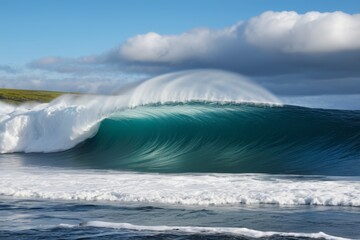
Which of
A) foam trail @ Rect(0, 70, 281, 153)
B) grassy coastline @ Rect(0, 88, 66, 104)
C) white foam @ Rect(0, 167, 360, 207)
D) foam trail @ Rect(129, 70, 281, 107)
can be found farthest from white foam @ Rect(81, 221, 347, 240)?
grassy coastline @ Rect(0, 88, 66, 104)

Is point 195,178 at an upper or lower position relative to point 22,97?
lower

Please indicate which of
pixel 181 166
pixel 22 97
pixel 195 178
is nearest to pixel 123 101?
pixel 181 166

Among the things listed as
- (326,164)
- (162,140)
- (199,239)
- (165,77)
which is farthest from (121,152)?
(199,239)

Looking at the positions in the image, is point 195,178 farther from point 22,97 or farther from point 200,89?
point 22,97

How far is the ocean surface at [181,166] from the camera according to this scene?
23.7 ft

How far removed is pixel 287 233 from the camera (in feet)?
21.2

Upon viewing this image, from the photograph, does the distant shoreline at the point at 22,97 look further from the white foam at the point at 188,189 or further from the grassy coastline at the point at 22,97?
the white foam at the point at 188,189

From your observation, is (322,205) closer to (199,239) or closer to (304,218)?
(304,218)

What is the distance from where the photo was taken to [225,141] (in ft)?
58.5

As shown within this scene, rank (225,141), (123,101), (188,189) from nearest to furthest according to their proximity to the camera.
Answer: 1. (188,189)
2. (225,141)
3. (123,101)

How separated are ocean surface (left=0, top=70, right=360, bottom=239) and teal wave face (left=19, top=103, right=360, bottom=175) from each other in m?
0.04

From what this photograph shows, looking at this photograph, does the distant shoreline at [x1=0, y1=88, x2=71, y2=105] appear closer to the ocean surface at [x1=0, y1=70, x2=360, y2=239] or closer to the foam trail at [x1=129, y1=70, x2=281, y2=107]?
the foam trail at [x1=129, y1=70, x2=281, y2=107]

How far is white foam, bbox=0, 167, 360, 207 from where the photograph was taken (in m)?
8.88

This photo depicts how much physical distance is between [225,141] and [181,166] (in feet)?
11.8
